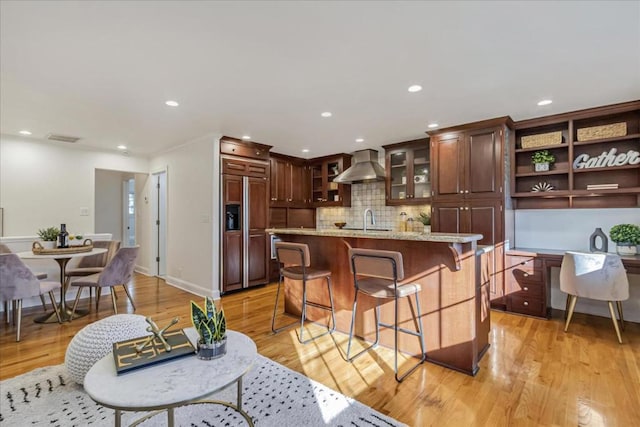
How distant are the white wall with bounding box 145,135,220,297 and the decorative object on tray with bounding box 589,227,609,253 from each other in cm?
479

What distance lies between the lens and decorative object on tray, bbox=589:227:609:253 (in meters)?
3.37

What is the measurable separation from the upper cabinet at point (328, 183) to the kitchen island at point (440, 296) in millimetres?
2943

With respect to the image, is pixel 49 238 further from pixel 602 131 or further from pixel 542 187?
pixel 602 131

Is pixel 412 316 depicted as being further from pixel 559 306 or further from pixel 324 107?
pixel 559 306

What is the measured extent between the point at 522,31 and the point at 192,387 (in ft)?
9.11

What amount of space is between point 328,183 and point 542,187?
3523 millimetres

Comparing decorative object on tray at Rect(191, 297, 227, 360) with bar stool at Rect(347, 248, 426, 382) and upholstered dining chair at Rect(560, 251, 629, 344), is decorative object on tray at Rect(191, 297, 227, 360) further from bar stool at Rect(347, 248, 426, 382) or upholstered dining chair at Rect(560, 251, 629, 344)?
upholstered dining chair at Rect(560, 251, 629, 344)

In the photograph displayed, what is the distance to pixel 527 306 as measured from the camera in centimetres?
358

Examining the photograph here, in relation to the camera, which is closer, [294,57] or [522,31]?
[522,31]

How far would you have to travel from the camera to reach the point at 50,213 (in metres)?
4.95

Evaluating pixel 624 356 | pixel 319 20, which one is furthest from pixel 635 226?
pixel 319 20

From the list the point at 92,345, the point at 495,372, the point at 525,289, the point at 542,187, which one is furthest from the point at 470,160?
the point at 92,345

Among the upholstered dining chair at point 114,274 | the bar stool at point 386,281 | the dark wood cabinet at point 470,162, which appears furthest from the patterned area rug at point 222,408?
the dark wood cabinet at point 470,162

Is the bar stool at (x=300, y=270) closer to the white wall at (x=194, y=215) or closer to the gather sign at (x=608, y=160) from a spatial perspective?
the white wall at (x=194, y=215)
